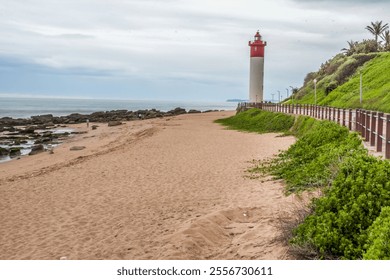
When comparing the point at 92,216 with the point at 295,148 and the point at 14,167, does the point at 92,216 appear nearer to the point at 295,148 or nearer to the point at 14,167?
the point at 295,148

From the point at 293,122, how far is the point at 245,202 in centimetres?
2223

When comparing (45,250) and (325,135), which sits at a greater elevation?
(325,135)

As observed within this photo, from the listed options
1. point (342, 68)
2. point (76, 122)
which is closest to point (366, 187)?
point (342, 68)

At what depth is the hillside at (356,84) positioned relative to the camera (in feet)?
120

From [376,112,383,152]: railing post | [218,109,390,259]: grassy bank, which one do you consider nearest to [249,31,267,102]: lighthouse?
[376,112,383,152]: railing post

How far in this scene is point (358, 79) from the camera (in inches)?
1795

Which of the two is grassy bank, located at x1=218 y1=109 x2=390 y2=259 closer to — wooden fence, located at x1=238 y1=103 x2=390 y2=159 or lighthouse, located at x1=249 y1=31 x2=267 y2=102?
wooden fence, located at x1=238 y1=103 x2=390 y2=159

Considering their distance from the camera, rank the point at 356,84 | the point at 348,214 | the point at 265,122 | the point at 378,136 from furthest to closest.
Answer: the point at 356,84, the point at 265,122, the point at 378,136, the point at 348,214

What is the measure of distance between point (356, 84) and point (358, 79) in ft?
3.22

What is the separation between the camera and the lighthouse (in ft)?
184

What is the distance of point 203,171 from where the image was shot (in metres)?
16.1

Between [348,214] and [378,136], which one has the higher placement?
[378,136]

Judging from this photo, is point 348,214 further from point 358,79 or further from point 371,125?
point 358,79

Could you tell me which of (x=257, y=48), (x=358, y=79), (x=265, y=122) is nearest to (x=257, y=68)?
(x=257, y=48)
